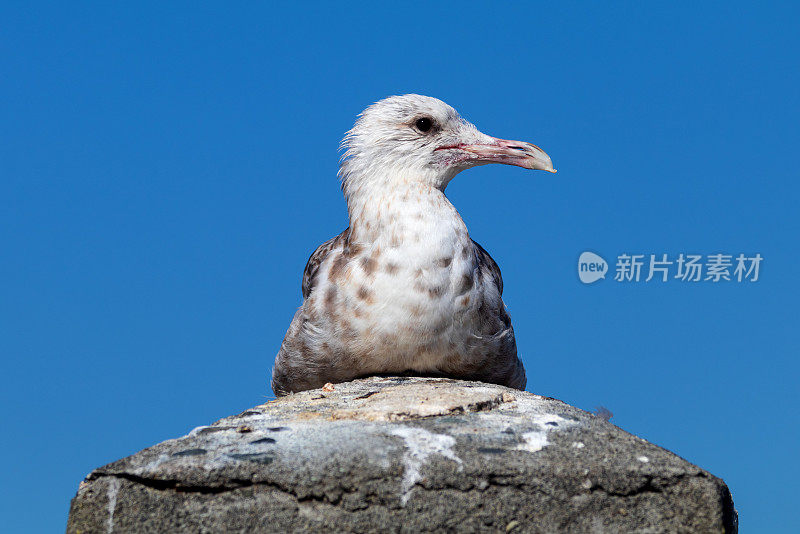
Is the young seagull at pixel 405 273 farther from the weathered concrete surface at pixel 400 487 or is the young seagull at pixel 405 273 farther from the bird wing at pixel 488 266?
the weathered concrete surface at pixel 400 487

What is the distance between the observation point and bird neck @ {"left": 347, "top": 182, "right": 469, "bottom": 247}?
7496 mm

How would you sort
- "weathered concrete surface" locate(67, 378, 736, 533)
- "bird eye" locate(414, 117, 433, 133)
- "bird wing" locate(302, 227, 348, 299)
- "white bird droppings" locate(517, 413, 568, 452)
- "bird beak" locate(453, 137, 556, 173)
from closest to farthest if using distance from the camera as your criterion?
1. "weathered concrete surface" locate(67, 378, 736, 533)
2. "white bird droppings" locate(517, 413, 568, 452)
3. "bird beak" locate(453, 137, 556, 173)
4. "bird eye" locate(414, 117, 433, 133)
5. "bird wing" locate(302, 227, 348, 299)

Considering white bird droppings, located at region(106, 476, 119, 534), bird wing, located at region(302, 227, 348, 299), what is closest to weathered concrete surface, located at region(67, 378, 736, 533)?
white bird droppings, located at region(106, 476, 119, 534)

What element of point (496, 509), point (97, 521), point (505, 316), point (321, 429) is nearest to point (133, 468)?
point (97, 521)

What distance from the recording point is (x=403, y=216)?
755 cm

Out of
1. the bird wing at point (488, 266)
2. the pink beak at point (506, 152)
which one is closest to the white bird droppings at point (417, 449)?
the bird wing at point (488, 266)

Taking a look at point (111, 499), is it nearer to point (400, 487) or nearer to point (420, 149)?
point (400, 487)

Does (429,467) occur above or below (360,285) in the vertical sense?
below

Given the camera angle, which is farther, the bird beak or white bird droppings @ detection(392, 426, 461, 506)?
the bird beak

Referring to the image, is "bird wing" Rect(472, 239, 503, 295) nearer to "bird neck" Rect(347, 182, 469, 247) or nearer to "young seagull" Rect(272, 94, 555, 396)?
"young seagull" Rect(272, 94, 555, 396)

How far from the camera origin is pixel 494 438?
545 centimetres

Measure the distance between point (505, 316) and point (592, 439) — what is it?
264 cm

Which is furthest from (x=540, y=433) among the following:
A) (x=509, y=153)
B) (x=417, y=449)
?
(x=509, y=153)

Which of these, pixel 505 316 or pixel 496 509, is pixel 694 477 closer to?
pixel 496 509
